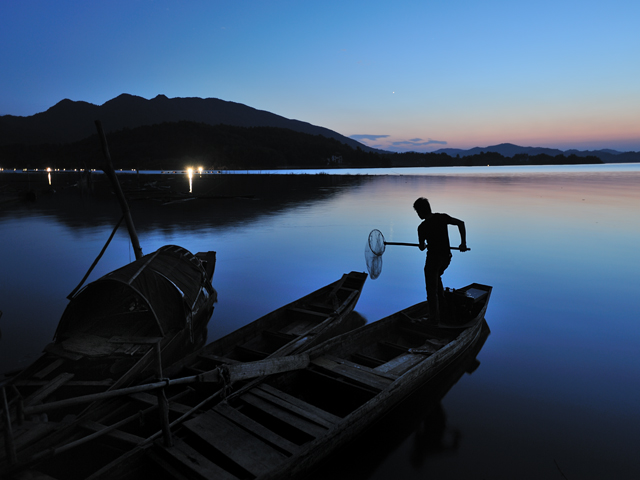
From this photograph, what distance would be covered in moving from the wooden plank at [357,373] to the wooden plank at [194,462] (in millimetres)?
2762

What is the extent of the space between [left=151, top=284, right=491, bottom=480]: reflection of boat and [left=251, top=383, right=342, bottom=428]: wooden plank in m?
0.01

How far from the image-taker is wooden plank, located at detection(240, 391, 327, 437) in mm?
5320

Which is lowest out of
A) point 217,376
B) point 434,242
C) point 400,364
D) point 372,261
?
point 400,364

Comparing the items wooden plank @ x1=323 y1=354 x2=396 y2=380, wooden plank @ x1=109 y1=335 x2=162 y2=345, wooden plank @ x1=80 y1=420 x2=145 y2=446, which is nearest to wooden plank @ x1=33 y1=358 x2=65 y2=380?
wooden plank @ x1=109 y1=335 x2=162 y2=345

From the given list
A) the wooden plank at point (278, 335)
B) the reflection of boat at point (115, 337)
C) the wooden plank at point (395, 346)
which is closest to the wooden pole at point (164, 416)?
the reflection of boat at point (115, 337)

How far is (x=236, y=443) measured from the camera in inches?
200

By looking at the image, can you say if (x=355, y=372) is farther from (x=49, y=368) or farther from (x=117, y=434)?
(x=49, y=368)

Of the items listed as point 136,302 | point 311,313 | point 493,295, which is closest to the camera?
point 136,302

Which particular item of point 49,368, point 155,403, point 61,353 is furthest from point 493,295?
point 49,368

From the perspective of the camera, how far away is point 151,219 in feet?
111

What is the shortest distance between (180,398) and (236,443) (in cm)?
170

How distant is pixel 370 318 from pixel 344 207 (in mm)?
31882

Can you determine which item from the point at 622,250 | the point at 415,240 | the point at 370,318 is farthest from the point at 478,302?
the point at 622,250

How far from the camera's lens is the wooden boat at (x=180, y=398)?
16.3 ft
